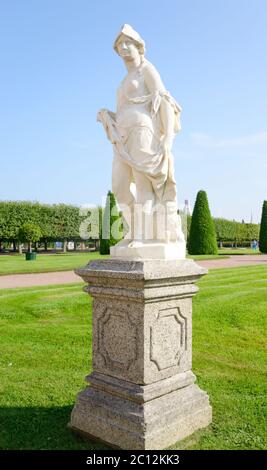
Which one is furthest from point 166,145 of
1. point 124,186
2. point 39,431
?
point 39,431

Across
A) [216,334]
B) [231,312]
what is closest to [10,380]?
[216,334]

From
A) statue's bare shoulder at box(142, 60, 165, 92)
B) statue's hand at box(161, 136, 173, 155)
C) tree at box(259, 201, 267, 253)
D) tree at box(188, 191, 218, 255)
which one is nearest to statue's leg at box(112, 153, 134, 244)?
statue's hand at box(161, 136, 173, 155)

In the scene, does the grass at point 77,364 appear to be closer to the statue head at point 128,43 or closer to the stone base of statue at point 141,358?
the stone base of statue at point 141,358

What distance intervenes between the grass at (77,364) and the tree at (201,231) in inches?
923

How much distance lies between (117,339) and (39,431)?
143cm

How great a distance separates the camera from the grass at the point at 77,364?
4363mm

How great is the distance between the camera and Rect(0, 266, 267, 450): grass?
436 centimetres

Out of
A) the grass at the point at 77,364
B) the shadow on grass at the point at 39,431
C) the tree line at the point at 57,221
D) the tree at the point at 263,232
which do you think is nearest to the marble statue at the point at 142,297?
the shadow on grass at the point at 39,431

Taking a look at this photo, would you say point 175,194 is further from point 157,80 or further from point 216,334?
point 216,334

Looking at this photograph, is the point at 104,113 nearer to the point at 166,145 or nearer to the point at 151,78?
the point at 151,78

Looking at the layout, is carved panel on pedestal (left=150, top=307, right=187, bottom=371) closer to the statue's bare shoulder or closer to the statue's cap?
the statue's bare shoulder

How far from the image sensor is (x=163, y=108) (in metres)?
4.29
